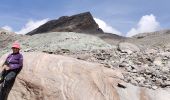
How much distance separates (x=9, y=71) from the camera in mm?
10133

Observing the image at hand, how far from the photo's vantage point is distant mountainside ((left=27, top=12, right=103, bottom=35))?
92.4 ft

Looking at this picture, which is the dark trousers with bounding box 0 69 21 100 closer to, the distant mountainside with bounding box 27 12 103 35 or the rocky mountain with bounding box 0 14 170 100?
the rocky mountain with bounding box 0 14 170 100

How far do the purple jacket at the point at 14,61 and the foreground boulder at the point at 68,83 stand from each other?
0.75 feet

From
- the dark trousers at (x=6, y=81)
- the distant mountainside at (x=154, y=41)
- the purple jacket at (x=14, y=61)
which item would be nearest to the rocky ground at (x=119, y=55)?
the distant mountainside at (x=154, y=41)

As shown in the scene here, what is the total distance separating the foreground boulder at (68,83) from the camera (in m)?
9.92

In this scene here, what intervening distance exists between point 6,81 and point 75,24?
1844 cm

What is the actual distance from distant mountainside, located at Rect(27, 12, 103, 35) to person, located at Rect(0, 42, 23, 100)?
1743 centimetres

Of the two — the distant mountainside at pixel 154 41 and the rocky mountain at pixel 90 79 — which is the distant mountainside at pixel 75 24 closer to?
the distant mountainside at pixel 154 41

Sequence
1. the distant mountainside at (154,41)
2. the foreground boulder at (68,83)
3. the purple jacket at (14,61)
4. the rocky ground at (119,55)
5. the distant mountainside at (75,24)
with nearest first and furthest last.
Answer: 1. the foreground boulder at (68,83)
2. the purple jacket at (14,61)
3. the rocky ground at (119,55)
4. the distant mountainside at (154,41)
5. the distant mountainside at (75,24)

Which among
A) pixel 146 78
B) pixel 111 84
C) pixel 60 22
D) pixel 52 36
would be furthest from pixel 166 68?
pixel 60 22

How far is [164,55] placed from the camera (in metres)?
14.0

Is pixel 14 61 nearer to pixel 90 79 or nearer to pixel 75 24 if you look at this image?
pixel 90 79

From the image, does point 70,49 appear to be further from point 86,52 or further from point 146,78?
point 146,78

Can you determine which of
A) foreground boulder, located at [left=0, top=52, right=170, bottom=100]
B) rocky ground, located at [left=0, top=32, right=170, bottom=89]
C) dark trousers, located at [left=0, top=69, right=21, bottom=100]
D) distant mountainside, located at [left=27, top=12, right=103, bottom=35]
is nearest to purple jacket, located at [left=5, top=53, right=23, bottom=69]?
dark trousers, located at [left=0, top=69, right=21, bottom=100]
